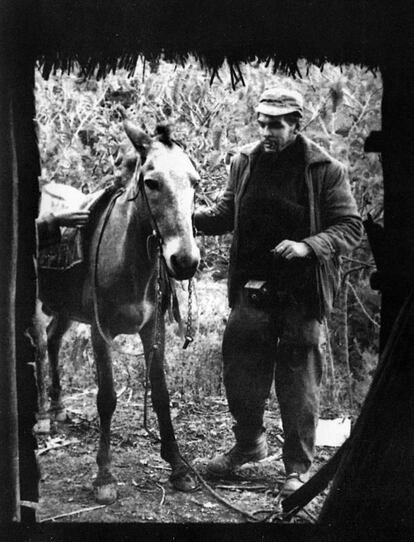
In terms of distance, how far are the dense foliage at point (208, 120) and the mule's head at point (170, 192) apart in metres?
0.11

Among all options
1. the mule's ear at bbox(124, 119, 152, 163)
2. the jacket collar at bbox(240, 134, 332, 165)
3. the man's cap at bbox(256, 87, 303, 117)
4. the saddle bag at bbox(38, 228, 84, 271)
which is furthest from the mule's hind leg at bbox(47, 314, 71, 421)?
the man's cap at bbox(256, 87, 303, 117)

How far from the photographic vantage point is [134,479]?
4016 mm

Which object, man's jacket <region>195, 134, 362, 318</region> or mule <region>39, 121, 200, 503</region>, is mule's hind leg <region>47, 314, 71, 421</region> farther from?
man's jacket <region>195, 134, 362, 318</region>

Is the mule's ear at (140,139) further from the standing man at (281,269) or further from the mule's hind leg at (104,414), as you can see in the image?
the mule's hind leg at (104,414)

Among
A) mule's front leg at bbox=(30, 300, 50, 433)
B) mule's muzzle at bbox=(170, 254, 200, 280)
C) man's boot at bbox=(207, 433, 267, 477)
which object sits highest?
mule's muzzle at bbox=(170, 254, 200, 280)

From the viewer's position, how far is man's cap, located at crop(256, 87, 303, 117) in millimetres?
3922

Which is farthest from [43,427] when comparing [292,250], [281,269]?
[292,250]

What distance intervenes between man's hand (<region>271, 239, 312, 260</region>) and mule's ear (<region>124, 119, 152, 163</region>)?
85 centimetres

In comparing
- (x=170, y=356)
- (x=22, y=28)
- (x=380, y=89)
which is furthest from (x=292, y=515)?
(x=22, y=28)

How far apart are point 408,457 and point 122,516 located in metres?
1.53

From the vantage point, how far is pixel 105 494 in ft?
13.0

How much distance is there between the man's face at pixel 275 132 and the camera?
3.95 metres

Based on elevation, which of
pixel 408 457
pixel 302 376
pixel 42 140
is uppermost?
pixel 42 140

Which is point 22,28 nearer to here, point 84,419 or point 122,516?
point 84,419
